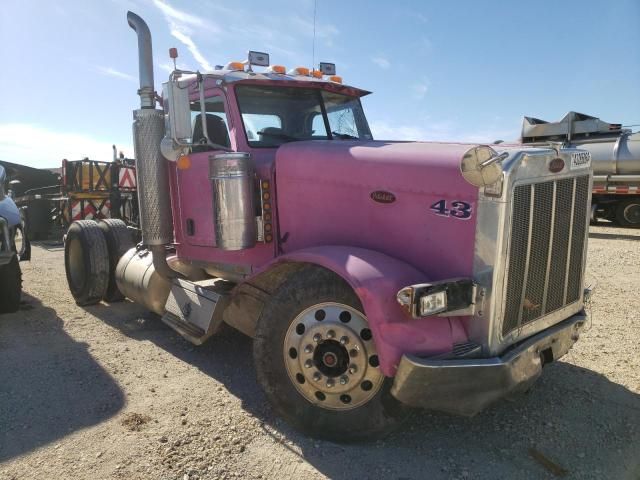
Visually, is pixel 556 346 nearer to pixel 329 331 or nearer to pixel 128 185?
pixel 329 331

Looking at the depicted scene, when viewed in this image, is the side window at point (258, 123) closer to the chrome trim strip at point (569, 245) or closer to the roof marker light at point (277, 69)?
the roof marker light at point (277, 69)

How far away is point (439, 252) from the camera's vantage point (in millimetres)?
2916

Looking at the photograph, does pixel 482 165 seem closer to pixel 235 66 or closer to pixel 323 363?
pixel 323 363

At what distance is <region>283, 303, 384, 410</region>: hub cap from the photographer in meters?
2.87

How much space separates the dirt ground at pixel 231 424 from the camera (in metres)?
2.83

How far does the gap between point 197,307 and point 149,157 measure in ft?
4.86

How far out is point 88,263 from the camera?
6.07 m

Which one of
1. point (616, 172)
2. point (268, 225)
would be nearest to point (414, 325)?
point (268, 225)

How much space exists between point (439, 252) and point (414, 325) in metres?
0.48

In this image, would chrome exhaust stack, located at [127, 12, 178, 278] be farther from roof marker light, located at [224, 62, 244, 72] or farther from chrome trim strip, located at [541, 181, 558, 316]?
chrome trim strip, located at [541, 181, 558, 316]

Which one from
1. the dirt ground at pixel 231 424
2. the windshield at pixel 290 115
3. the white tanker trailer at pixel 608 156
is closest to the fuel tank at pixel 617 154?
the white tanker trailer at pixel 608 156

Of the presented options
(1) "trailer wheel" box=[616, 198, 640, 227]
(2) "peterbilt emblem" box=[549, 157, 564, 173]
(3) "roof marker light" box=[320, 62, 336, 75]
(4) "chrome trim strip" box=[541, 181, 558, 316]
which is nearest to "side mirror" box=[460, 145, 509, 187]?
(2) "peterbilt emblem" box=[549, 157, 564, 173]

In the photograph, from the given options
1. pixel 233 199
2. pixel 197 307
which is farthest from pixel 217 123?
pixel 197 307

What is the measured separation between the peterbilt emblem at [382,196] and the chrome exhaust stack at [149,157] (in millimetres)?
2360
